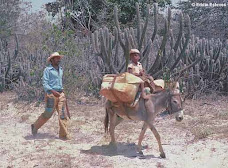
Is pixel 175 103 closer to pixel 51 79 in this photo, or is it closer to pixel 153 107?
pixel 153 107

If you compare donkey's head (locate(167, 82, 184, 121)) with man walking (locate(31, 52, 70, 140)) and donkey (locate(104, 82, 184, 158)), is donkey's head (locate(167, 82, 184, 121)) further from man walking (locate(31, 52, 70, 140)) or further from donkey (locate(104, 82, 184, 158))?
man walking (locate(31, 52, 70, 140))

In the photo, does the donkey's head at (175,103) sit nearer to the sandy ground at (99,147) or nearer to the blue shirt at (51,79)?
the sandy ground at (99,147)

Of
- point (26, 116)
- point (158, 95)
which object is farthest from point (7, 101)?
point (158, 95)

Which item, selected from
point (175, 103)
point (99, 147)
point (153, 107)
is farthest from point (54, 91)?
point (175, 103)

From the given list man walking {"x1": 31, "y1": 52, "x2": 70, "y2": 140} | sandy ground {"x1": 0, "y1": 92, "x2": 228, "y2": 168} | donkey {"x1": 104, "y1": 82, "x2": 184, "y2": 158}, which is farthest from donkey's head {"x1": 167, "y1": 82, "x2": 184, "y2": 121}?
man walking {"x1": 31, "y1": 52, "x2": 70, "y2": 140}

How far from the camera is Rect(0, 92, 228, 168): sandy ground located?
5984 millimetres

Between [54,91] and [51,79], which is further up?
[51,79]

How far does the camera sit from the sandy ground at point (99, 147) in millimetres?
5984

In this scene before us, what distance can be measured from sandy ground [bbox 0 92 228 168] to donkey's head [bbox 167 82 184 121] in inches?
31.4

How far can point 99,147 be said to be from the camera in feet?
22.2

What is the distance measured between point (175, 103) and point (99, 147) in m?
1.76

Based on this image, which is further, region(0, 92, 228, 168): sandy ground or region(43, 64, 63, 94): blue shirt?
region(43, 64, 63, 94): blue shirt

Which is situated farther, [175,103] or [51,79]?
[51,79]

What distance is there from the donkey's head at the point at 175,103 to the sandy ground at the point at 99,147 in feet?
2.61
